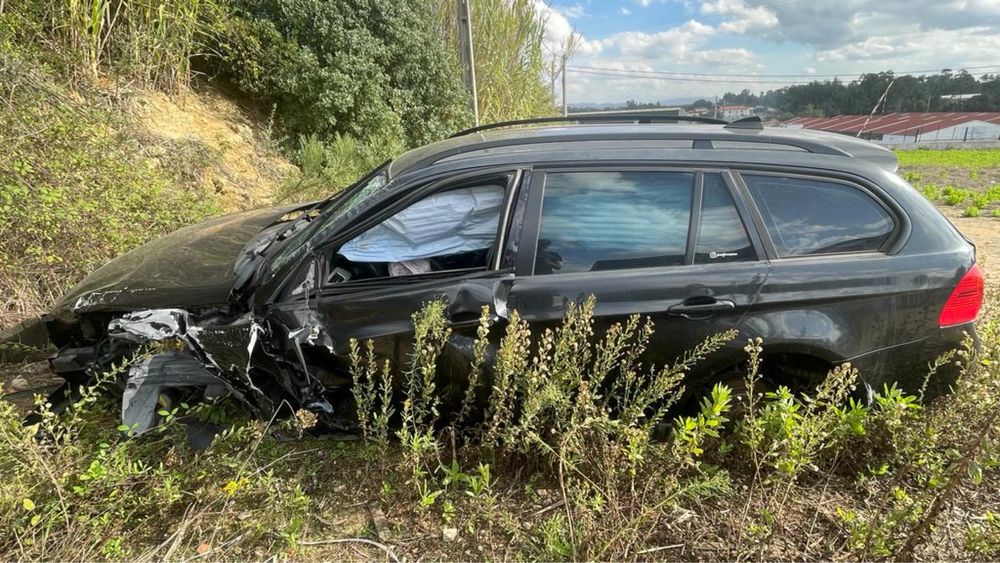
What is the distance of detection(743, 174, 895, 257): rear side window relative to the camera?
2.33 m

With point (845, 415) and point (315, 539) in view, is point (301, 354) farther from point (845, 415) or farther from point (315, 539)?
point (845, 415)

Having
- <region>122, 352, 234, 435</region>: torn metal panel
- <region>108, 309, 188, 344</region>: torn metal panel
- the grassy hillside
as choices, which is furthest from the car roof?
the grassy hillside

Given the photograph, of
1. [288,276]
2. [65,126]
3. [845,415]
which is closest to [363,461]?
[288,276]

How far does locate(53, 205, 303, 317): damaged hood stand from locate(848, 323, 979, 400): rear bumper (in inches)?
125

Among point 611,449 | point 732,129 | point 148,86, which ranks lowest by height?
point 611,449

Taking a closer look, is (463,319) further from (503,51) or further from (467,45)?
(503,51)

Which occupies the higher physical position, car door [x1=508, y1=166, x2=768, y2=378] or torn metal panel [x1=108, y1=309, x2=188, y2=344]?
car door [x1=508, y1=166, x2=768, y2=378]

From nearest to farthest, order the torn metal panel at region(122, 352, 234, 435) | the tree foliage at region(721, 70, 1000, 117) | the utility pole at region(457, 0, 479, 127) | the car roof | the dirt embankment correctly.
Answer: the car roof
the torn metal panel at region(122, 352, 234, 435)
the dirt embankment
the utility pole at region(457, 0, 479, 127)
the tree foliage at region(721, 70, 1000, 117)

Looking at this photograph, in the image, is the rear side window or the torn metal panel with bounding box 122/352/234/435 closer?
the rear side window

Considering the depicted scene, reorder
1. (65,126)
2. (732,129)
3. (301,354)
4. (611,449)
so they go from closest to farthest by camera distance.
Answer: (611,449) → (301,354) → (732,129) → (65,126)

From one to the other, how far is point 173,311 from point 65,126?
2.94 m

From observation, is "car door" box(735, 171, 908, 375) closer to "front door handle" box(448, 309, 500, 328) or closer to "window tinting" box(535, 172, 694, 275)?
"window tinting" box(535, 172, 694, 275)

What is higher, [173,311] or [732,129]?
[732,129]

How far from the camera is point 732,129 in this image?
283cm
